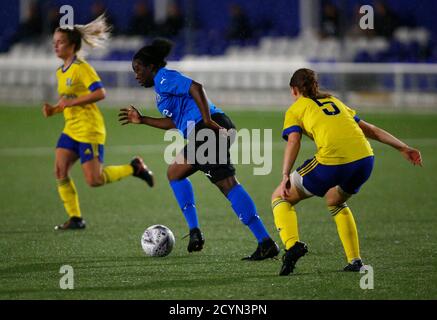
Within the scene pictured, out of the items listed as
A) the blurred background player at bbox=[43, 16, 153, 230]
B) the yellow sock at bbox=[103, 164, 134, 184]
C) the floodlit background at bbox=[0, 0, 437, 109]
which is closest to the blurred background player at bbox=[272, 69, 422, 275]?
the blurred background player at bbox=[43, 16, 153, 230]

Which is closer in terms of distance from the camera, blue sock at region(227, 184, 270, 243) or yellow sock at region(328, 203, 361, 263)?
yellow sock at region(328, 203, 361, 263)

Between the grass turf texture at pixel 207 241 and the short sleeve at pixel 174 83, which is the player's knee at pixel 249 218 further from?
the short sleeve at pixel 174 83

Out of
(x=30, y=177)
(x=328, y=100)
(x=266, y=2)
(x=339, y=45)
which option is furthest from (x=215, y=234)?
(x=266, y=2)

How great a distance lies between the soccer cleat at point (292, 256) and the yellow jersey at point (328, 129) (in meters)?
0.64

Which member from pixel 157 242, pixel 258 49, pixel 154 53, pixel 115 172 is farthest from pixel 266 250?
pixel 258 49

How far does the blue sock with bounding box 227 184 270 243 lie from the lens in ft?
26.9

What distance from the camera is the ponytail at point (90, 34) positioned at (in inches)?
398

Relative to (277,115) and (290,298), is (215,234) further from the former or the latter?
(277,115)

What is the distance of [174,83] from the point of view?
8.18 meters

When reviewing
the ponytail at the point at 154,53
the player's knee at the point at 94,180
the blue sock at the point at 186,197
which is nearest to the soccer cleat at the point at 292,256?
the blue sock at the point at 186,197

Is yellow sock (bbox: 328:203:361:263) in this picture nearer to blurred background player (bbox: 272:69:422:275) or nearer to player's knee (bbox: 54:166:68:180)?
blurred background player (bbox: 272:69:422:275)

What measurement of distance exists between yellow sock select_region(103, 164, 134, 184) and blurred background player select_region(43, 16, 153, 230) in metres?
0.24

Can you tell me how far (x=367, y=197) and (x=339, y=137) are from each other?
5.37 metres

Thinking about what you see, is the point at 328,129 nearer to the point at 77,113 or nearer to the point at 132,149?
the point at 77,113
